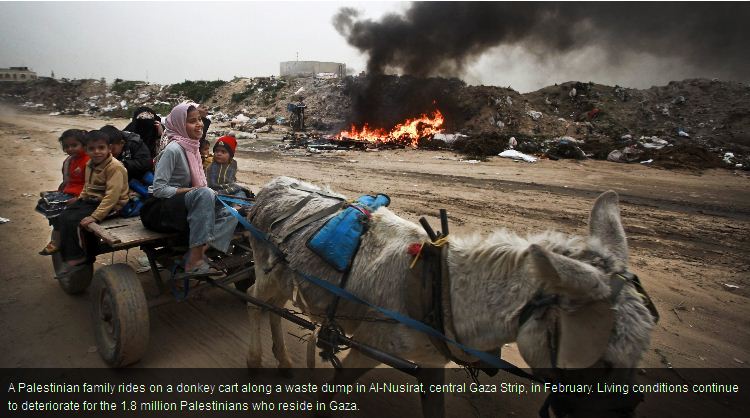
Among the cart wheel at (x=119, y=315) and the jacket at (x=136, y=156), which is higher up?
the jacket at (x=136, y=156)

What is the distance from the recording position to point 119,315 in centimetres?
325

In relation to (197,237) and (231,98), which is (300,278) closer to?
(197,237)

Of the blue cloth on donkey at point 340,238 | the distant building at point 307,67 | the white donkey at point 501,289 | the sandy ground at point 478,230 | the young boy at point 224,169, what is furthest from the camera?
the distant building at point 307,67

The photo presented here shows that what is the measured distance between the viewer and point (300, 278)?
297cm

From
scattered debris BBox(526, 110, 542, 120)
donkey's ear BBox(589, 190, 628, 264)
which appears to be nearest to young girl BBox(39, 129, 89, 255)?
donkey's ear BBox(589, 190, 628, 264)

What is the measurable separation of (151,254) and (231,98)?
3977cm

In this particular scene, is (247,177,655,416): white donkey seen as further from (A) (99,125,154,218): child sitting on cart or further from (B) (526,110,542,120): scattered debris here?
(B) (526,110,542,120): scattered debris

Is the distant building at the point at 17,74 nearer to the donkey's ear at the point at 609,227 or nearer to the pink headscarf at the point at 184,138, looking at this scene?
the pink headscarf at the point at 184,138

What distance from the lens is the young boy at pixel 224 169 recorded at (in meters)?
4.90

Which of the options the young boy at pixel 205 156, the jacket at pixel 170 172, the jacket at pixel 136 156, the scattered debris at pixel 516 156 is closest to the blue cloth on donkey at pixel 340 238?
the jacket at pixel 170 172

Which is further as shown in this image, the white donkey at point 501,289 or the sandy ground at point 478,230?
the sandy ground at point 478,230

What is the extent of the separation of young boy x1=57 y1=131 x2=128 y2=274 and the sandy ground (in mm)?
1016

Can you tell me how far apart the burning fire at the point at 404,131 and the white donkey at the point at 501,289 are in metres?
19.8

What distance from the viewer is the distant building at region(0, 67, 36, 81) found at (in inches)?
2008
